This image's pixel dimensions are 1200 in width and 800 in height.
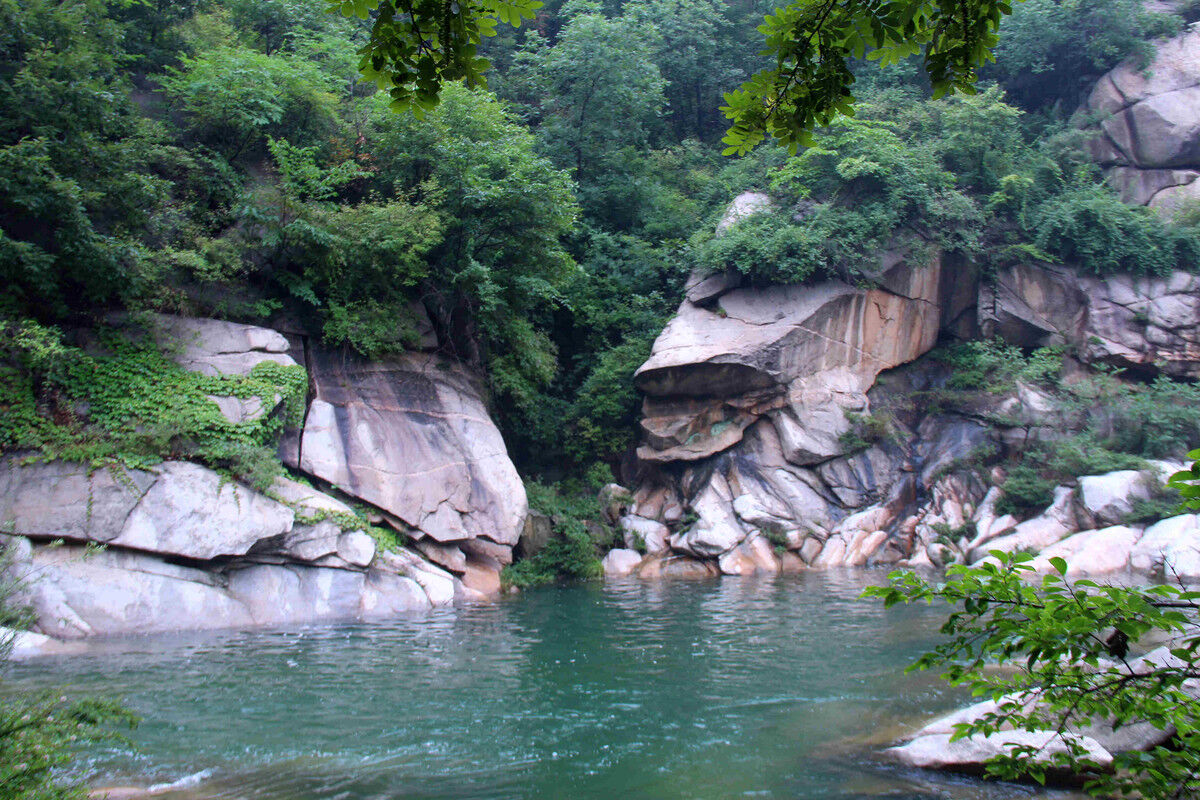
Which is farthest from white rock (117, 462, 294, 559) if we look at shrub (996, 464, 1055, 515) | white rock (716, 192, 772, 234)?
shrub (996, 464, 1055, 515)

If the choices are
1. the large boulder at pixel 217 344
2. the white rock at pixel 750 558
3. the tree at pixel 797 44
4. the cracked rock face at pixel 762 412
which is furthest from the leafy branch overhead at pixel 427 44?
the cracked rock face at pixel 762 412

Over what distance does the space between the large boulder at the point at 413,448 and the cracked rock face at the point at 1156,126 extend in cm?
2076

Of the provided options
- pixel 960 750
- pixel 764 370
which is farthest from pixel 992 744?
pixel 764 370

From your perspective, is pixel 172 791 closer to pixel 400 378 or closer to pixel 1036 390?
pixel 400 378

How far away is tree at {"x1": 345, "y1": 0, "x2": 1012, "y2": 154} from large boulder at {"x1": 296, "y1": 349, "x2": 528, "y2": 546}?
39.7 feet

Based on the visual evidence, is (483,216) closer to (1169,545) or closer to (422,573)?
(422,573)

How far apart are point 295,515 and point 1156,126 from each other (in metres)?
26.1

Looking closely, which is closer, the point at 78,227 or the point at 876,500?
the point at 78,227

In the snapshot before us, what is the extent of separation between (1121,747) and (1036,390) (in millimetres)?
16116

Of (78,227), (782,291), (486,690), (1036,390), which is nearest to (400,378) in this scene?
(78,227)

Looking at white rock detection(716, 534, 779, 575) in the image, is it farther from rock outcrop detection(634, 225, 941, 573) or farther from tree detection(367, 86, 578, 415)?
tree detection(367, 86, 578, 415)

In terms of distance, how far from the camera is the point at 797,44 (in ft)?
7.61

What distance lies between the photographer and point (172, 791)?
4820 millimetres

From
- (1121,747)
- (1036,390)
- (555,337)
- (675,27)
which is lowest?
(1121,747)
